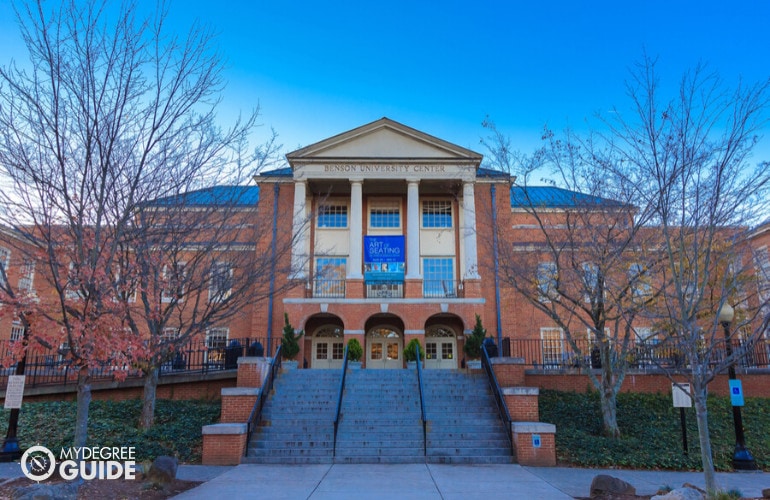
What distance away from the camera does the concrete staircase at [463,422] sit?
1204 centimetres

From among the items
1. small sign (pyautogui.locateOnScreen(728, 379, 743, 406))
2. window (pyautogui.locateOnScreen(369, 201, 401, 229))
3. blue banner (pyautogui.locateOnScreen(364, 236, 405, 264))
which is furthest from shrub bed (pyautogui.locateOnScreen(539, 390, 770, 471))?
window (pyautogui.locateOnScreen(369, 201, 401, 229))

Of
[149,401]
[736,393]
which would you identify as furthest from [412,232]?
[736,393]

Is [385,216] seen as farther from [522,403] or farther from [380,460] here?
[380,460]

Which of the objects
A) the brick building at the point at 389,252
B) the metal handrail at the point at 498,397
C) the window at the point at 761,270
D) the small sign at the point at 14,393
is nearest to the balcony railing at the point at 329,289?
the brick building at the point at 389,252

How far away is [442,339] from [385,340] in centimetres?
298

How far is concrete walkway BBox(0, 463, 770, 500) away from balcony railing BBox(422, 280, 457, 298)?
15.3 meters

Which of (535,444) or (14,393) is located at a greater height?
(14,393)

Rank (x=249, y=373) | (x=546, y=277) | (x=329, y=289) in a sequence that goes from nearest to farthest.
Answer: (x=249, y=373) → (x=546, y=277) → (x=329, y=289)

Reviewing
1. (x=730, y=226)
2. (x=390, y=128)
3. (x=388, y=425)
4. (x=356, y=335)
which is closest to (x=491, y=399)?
(x=388, y=425)

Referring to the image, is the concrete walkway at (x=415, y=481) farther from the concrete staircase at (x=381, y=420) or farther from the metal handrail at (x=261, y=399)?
the metal handrail at (x=261, y=399)

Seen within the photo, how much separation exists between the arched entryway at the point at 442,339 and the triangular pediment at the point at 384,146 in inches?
331

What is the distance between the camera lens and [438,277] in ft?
89.7

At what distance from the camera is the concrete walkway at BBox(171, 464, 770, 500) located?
8633 mm

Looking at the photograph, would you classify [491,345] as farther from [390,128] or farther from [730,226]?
[390,128]
